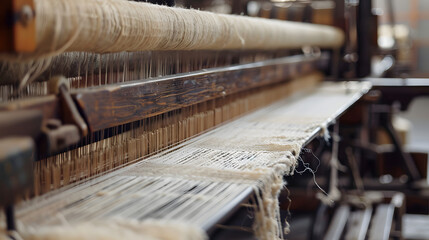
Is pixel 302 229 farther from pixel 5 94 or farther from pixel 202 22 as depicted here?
pixel 5 94

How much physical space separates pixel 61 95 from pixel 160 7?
418mm

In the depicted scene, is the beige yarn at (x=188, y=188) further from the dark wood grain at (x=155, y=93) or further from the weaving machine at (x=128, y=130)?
the dark wood grain at (x=155, y=93)

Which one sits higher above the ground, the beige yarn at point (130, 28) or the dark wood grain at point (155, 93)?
the beige yarn at point (130, 28)

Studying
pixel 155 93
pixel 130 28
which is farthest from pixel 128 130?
pixel 130 28

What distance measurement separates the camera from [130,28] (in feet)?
3.66

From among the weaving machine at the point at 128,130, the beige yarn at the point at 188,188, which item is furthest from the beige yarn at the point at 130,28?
the beige yarn at the point at 188,188

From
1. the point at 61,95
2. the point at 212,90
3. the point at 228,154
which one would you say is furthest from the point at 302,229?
the point at 61,95

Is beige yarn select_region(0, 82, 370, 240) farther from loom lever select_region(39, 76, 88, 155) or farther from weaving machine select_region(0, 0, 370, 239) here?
loom lever select_region(39, 76, 88, 155)

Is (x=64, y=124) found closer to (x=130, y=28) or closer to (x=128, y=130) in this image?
(x=130, y=28)

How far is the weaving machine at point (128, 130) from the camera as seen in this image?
802mm

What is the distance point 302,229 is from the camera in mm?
3617

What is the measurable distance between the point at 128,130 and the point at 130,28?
38cm

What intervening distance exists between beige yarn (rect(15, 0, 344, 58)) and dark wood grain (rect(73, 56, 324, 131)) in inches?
3.5

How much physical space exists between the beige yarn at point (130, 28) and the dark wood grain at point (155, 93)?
0.09 metres
